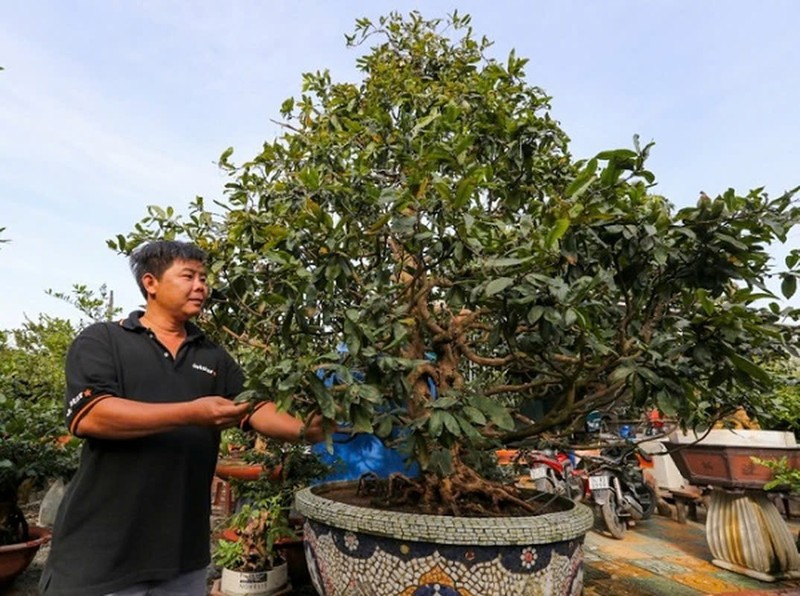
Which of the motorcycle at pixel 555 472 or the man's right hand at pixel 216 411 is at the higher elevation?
the man's right hand at pixel 216 411

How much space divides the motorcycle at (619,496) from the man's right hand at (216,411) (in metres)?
3.91

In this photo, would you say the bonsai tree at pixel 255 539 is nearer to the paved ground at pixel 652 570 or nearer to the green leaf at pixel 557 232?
the paved ground at pixel 652 570

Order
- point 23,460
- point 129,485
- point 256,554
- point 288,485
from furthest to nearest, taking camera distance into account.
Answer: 1. point 288,485
2. point 23,460
3. point 256,554
4. point 129,485

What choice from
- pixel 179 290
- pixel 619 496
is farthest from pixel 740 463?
pixel 179 290

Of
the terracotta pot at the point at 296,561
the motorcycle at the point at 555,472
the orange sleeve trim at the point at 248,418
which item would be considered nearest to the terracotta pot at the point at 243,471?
the terracotta pot at the point at 296,561

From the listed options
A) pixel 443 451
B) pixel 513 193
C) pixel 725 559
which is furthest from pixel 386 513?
pixel 725 559

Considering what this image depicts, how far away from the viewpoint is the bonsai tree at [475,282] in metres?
1.53

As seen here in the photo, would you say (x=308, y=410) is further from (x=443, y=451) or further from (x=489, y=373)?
(x=489, y=373)

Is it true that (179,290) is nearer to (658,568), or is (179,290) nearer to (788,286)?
(788,286)

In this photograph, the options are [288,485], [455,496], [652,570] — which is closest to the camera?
[455,496]

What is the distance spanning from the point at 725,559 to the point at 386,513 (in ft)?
10.8

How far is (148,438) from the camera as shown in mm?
1506

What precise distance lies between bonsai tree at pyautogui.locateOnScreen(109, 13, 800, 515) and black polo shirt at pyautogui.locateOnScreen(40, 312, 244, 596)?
12.6 inches

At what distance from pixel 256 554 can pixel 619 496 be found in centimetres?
357
